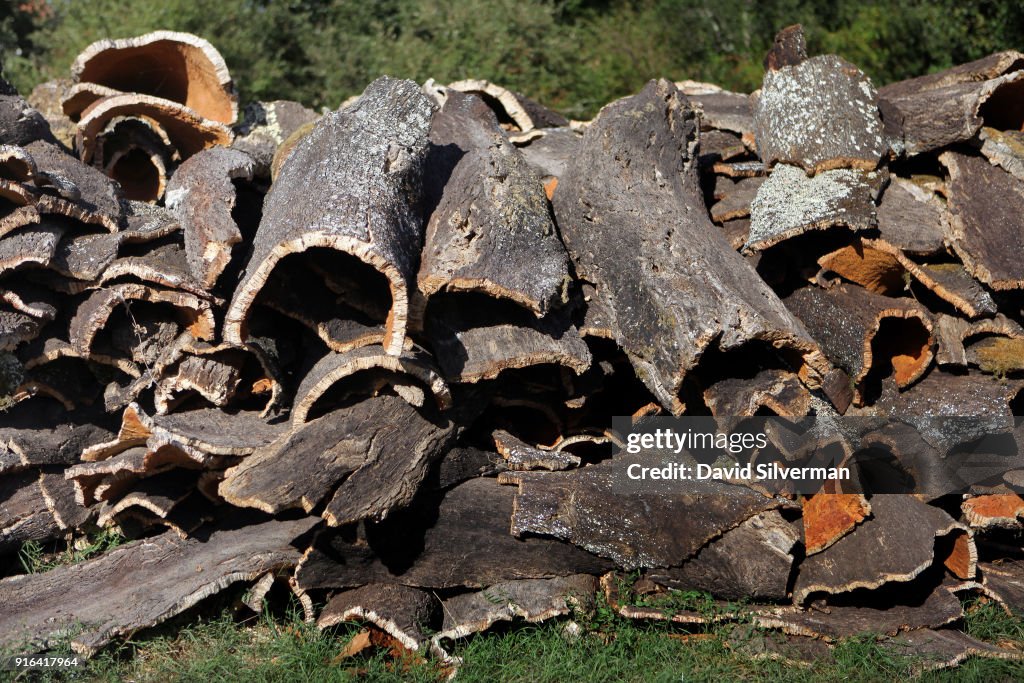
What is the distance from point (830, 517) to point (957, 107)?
7.63 feet

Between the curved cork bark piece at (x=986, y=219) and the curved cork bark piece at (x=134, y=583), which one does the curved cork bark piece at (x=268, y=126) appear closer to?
the curved cork bark piece at (x=134, y=583)

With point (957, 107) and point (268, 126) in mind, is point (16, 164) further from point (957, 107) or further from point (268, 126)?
point (957, 107)

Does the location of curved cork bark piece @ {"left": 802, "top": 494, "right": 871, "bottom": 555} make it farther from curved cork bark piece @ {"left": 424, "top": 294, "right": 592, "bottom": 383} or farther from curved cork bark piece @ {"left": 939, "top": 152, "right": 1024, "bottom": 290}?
curved cork bark piece @ {"left": 939, "top": 152, "right": 1024, "bottom": 290}

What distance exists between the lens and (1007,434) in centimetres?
389

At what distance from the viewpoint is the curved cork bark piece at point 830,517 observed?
3.58 metres

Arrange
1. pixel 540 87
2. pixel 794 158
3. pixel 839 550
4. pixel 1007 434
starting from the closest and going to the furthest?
→ 1. pixel 839 550
2. pixel 1007 434
3. pixel 794 158
4. pixel 540 87

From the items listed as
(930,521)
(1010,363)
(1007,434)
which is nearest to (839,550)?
(930,521)

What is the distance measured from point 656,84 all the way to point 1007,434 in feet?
7.55

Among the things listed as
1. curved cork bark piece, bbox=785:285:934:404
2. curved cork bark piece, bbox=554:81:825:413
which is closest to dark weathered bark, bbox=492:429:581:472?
curved cork bark piece, bbox=554:81:825:413

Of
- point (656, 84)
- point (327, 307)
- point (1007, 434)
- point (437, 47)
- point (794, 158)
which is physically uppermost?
point (437, 47)

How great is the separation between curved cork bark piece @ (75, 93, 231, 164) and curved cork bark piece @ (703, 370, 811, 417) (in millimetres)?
2939

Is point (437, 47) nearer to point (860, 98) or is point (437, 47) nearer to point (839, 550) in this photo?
point (860, 98)

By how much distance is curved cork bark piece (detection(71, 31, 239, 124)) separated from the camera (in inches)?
187

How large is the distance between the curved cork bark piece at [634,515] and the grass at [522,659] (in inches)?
8.7
